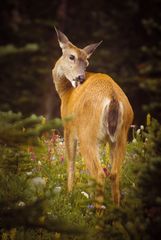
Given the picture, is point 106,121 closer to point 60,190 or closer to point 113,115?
point 113,115

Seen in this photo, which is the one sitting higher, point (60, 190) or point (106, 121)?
point (106, 121)

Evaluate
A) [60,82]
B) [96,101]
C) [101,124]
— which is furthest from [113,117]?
[60,82]

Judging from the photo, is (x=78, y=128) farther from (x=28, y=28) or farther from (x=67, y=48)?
(x=28, y=28)

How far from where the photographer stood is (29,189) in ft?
21.6

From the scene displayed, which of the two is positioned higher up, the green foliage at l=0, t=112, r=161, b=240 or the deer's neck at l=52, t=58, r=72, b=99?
the deer's neck at l=52, t=58, r=72, b=99

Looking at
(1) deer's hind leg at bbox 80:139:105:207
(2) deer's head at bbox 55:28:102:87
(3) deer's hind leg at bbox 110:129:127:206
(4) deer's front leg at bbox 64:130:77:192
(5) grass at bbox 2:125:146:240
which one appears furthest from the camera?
(2) deer's head at bbox 55:28:102:87

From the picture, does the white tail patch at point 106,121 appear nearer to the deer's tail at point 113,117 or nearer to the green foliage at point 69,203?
the deer's tail at point 113,117

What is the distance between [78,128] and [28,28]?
21065mm

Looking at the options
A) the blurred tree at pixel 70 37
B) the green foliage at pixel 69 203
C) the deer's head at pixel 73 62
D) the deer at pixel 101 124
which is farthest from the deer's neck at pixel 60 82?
the blurred tree at pixel 70 37

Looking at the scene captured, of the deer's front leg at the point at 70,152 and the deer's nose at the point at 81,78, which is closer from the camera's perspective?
the deer's front leg at the point at 70,152

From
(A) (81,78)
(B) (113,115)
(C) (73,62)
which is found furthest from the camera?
(C) (73,62)

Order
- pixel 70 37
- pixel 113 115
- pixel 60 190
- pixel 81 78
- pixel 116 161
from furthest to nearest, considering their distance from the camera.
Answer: pixel 70 37
pixel 81 78
pixel 60 190
pixel 116 161
pixel 113 115

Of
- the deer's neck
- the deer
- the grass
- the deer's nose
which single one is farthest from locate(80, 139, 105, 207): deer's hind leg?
the deer's neck

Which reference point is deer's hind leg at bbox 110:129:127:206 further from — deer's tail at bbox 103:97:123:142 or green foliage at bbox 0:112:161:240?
green foliage at bbox 0:112:161:240
